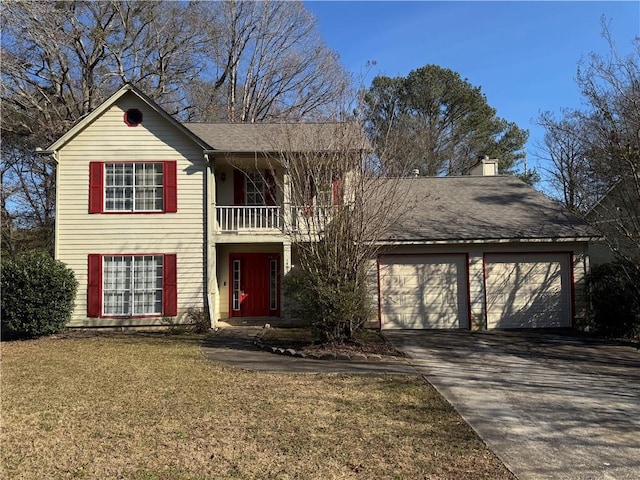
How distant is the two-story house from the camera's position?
13.7 meters

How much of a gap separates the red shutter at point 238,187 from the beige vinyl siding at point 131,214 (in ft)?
5.09

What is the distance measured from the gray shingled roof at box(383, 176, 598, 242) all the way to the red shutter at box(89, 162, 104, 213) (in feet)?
28.4

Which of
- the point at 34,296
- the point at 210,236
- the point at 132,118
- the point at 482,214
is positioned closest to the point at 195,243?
the point at 210,236

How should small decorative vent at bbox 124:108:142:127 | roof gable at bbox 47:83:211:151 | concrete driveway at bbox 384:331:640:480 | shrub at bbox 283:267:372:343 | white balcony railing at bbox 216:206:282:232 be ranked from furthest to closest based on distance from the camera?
white balcony railing at bbox 216:206:282:232 → small decorative vent at bbox 124:108:142:127 → roof gable at bbox 47:83:211:151 → shrub at bbox 283:267:372:343 → concrete driveway at bbox 384:331:640:480

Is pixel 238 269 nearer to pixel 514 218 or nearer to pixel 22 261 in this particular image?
pixel 22 261

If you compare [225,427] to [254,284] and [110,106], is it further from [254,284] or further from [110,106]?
[110,106]

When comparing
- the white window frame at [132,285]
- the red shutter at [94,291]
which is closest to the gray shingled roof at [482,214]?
the white window frame at [132,285]

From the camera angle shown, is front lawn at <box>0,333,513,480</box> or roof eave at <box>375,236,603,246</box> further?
roof eave at <box>375,236,603,246</box>

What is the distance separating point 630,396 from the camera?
22.5 ft

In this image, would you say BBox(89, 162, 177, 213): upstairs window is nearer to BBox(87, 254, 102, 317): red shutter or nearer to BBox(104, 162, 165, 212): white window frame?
BBox(104, 162, 165, 212): white window frame

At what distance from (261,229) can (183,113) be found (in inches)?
641

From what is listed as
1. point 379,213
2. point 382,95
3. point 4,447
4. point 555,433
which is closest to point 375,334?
point 379,213

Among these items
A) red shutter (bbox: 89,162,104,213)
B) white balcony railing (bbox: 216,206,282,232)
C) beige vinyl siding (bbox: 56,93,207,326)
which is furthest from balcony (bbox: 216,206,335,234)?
red shutter (bbox: 89,162,104,213)

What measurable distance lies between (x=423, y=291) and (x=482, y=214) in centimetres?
337
